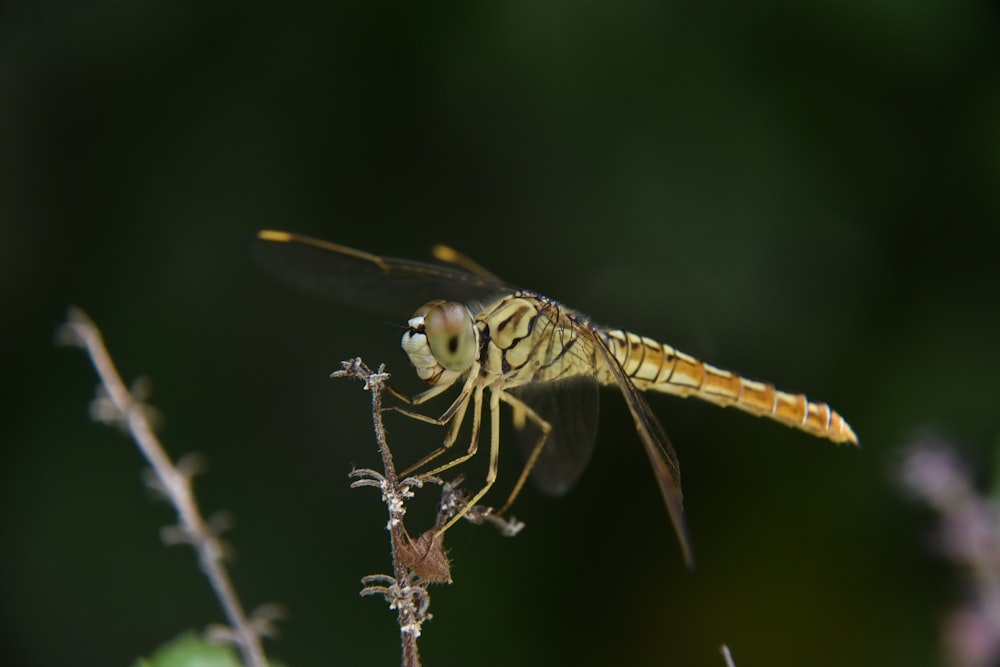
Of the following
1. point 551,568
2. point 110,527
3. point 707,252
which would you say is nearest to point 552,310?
point 707,252

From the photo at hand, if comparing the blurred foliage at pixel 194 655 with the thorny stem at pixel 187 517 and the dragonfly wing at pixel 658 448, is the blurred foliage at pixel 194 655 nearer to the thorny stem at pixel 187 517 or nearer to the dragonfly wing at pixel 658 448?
the thorny stem at pixel 187 517

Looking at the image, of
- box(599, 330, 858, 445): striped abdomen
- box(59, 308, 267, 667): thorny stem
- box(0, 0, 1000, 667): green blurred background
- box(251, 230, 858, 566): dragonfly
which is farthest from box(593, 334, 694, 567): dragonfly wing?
box(0, 0, 1000, 667): green blurred background

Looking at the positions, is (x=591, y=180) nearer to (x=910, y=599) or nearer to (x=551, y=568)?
(x=551, y=568)

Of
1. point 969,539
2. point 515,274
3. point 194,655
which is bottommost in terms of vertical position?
point 194,655

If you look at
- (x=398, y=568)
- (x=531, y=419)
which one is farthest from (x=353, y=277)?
(x=398, y=568)

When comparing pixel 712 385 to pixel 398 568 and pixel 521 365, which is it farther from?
pixel 398 568

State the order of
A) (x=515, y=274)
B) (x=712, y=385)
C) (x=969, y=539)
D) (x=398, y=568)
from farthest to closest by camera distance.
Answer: (x=515, y=274) → (x=712, y=385) → (x=969, y=539) → (x=398, y=568)

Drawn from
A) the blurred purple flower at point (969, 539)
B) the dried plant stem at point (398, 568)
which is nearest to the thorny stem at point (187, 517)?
the dried plant stem at point (398, 568)
